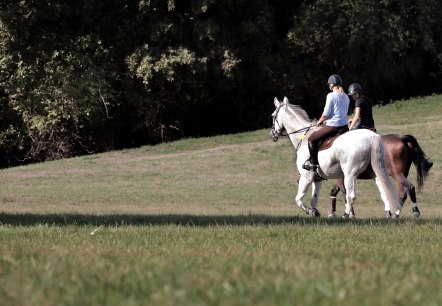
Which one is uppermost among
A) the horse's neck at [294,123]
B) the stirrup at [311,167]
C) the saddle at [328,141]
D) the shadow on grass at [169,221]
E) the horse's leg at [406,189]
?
the horse's neck at [294,123]

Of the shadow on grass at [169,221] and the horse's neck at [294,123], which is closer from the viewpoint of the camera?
the shadow on grass at [169,221]

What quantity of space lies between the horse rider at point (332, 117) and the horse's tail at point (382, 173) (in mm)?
1030

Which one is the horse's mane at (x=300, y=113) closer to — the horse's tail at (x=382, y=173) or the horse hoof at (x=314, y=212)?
the horse hoof at (x=314, y=212)

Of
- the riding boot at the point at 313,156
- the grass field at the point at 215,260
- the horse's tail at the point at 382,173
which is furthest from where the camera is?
the riding boot at the point at 313,156

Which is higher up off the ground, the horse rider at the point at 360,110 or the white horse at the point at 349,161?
the horse rider at the point at 360,110

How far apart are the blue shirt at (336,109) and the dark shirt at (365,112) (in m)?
0.90

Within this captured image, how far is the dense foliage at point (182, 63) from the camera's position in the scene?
42594mm

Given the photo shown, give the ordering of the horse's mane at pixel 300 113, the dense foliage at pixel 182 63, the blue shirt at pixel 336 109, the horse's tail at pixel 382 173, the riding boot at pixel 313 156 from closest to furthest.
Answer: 1. the horse's tail at pixel 382 173
2. the blue shirt at pixel 336 109
3. the riding boot at pixel 313 156
4. the horse's mane at pixel 300 113
5. the dense foliage at pixel 182 63

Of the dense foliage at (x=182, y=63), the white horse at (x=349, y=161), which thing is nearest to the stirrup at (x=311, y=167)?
the white horse at (x=349, y=161)

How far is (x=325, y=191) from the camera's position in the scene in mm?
30547

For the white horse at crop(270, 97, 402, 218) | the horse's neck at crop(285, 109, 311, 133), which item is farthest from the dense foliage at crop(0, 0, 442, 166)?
the white horse at crop(270, 97, 402, 218)

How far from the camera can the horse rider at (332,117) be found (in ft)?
63.6

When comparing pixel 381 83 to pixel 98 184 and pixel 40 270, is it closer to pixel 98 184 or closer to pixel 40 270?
pixel 98 184

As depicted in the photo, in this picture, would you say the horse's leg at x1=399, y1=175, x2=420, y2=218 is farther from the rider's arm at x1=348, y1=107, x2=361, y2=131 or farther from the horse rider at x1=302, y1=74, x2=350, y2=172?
the horse rider at x1=302, y1=74, x2=350, y2=172
